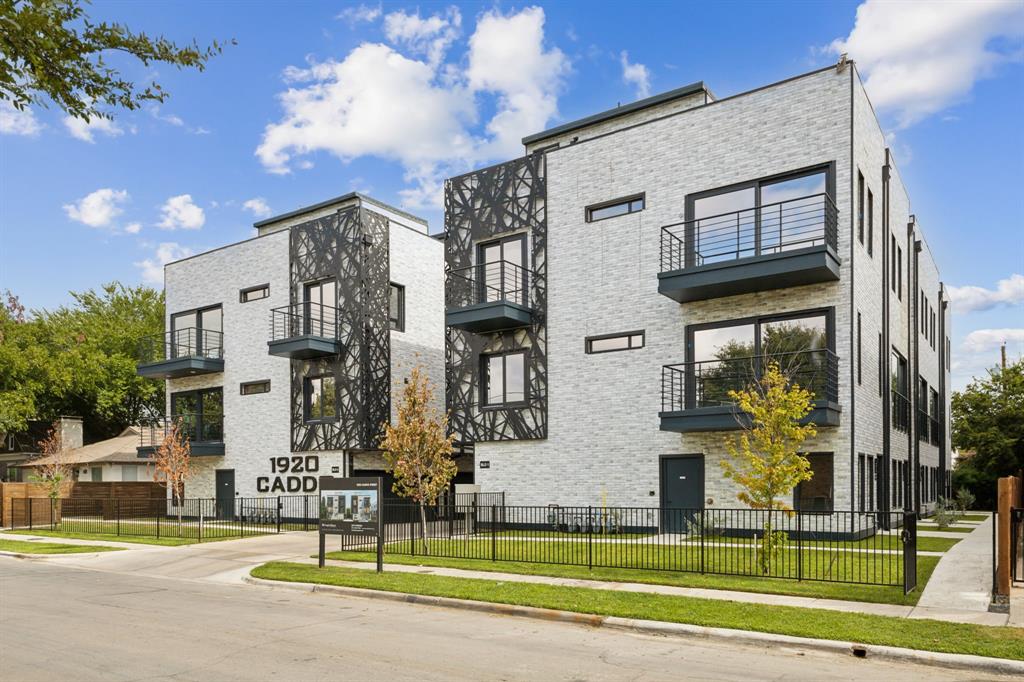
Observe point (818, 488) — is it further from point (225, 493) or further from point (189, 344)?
point (189, 344)

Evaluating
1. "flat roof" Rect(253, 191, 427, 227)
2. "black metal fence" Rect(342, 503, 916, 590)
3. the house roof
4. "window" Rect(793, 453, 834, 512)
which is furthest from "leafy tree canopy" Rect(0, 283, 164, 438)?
"window" Rect(793, 453, 834, 512)

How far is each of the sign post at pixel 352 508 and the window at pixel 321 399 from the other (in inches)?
544

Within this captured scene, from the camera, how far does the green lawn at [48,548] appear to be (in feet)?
71.9

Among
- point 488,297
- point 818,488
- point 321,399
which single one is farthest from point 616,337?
point 321,399

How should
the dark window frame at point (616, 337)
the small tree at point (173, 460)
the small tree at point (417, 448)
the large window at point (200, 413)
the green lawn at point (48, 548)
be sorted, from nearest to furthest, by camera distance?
the small tree at point (417, 448)
the green lawn at point (48, 548)
the dark window frame at point (616, 337)
the small tree at point (173, 460)
the large window at point (200, 413)

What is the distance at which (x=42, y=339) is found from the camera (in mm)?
52562

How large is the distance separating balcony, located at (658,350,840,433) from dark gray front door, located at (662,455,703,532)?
128 cm

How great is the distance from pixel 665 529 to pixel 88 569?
1421 centimetres

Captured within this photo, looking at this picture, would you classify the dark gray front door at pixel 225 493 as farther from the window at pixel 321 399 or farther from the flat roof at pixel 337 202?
the flat roof at pixel 337 202

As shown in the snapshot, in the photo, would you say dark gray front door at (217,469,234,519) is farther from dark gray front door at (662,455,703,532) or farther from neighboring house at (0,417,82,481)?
dark gray front door at (662,455,703,532)

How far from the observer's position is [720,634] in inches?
399

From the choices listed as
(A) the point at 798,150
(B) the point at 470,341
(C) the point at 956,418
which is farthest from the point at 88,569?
(C) the point at 956,418

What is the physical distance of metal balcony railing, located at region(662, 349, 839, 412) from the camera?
19781 millimetres

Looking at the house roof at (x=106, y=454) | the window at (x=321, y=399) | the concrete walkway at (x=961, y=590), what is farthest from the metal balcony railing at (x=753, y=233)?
the house roof at (x=106, y=454)
